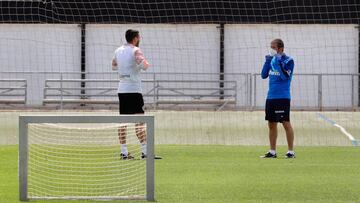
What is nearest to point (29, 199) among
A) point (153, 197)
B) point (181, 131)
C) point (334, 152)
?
point (153, 197)

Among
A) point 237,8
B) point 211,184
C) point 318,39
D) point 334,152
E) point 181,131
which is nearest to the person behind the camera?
point 211,184

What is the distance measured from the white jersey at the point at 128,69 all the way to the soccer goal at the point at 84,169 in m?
0.88

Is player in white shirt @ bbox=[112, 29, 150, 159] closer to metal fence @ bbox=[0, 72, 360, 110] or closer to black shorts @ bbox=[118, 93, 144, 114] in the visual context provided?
black shorts @ bbox=[118, 93, 144, 114]

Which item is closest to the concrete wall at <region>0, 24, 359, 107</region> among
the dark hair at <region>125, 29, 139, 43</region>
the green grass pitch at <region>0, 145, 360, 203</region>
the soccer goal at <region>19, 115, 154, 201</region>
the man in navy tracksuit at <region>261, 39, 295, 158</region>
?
the green grass pitch at <region>0, 145, 360, 203</region>

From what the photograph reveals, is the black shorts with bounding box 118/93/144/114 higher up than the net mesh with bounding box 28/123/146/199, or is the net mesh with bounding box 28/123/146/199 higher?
the black shorts with bounding box 118/93/144/114

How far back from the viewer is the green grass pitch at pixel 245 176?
1138cm

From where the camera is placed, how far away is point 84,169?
44.7 ft

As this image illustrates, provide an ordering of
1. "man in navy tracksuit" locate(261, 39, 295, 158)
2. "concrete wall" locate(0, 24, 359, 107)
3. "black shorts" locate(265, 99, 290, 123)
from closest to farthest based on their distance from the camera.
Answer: "man in navy tracksuit" locate(261, 39, 295, 158) → "black shorts" locate(265, 99, 290, 123) → "concrete wall" locate(0, 24, 359, 107)

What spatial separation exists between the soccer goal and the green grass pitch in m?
0.27

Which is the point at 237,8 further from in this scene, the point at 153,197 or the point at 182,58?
the point at 153,197

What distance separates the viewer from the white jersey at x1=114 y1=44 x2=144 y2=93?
15.7m

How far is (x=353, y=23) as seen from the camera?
2853 cm

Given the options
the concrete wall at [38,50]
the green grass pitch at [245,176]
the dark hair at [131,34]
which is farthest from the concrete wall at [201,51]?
the dark hair at [131,34]

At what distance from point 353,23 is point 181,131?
9116 mm
